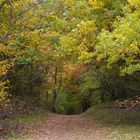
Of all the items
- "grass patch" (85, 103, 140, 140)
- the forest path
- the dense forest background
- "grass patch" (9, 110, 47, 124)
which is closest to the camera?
the dense forest background

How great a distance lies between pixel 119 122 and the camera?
717 inches

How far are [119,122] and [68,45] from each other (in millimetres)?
4513

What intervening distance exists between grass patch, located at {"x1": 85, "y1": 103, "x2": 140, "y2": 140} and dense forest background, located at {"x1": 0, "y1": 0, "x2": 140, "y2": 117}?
2.04 m

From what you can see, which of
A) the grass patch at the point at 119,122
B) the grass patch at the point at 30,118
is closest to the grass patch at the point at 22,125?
the grass patch at the point at 30,118

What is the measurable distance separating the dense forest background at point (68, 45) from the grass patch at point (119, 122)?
2038 mm

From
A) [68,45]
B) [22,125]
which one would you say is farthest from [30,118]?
[68,45]

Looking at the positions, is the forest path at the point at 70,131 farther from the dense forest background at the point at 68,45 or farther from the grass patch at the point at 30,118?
the dense forest background at the point at 68,45

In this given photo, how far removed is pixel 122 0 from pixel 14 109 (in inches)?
376

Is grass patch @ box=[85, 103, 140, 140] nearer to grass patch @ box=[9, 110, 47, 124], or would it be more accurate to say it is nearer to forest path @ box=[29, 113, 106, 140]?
forest path @ box=[29, 113, 106, 140]

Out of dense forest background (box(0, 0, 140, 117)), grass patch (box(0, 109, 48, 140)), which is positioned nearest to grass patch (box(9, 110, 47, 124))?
grass patch (box(0, 109, 48, 140))

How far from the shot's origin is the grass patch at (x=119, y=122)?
14.4 m

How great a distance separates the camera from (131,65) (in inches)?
564

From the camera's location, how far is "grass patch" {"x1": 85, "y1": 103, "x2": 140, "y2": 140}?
566 inches

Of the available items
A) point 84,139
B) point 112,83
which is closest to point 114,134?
point 84,139
